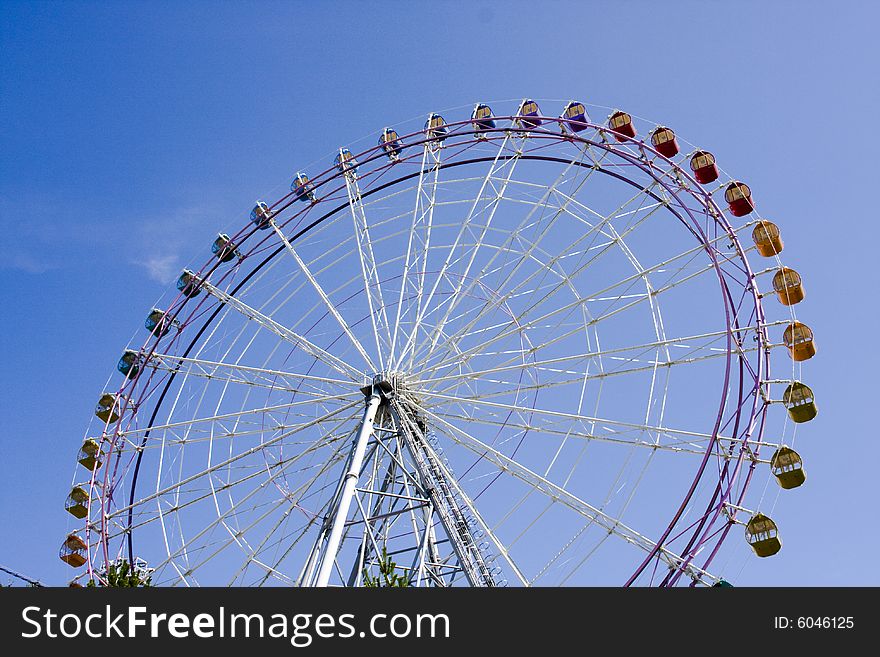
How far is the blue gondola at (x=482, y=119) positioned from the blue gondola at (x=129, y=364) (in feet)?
42.9

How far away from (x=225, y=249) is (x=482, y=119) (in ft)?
31.1

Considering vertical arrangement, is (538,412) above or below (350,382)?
below

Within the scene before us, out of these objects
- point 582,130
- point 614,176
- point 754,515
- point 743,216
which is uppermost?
point 582,130

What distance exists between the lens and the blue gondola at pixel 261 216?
96.6 feet

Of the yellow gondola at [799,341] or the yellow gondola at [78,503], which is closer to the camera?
the yellow gondola at [799,341]

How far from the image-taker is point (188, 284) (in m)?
29.7

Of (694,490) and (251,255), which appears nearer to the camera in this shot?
(694,490)

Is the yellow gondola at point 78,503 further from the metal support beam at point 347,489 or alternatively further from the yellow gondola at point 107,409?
the metal support beam at point 347,489

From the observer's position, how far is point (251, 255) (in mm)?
29609

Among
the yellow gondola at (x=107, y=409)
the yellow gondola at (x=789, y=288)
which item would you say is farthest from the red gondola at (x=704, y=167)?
the yellow gondola at (x=107, y=409)

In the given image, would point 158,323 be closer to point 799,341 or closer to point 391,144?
point 391,144
